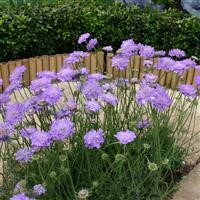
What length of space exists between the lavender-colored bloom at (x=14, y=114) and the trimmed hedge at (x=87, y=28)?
2.44 metres

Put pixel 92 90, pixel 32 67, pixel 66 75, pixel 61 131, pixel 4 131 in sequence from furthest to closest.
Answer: pixel 32 67
pixel 66 75
pixel 92 90
pixel 4 131
pixel 61 131

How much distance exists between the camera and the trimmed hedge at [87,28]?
188 inches

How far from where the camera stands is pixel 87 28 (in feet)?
16.6

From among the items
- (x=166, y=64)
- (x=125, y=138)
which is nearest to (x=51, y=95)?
(x=125, y=138)

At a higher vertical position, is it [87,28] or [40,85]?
[40,85]

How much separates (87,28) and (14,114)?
9.38 ft

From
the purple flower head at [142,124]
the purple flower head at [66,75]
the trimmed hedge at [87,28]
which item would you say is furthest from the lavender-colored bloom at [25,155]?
the trimmed hedge at [87,28]

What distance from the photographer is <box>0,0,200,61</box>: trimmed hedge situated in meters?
4.77

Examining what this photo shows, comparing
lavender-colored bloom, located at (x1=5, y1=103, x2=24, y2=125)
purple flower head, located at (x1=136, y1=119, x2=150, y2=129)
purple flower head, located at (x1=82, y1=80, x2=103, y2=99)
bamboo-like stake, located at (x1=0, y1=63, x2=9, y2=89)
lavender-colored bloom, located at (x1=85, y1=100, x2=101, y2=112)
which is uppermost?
purple flower head, located at (x1=82, y1=80, x2=103, y2=99)

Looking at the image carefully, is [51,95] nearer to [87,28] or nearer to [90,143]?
[90,143]

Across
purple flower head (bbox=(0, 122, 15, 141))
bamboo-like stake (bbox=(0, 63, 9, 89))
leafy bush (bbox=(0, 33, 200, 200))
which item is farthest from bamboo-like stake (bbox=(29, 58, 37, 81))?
purple flower head (bbox=(0, 122, 15, 141))

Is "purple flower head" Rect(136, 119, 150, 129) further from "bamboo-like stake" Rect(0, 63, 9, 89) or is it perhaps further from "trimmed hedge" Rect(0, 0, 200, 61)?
"trimmed hedge" Rect(0, 0, 200, 61)

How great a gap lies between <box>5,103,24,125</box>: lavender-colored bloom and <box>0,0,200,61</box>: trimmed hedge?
8.01ft

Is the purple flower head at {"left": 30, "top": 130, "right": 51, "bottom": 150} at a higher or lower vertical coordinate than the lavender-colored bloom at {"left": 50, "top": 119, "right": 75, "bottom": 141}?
lower
